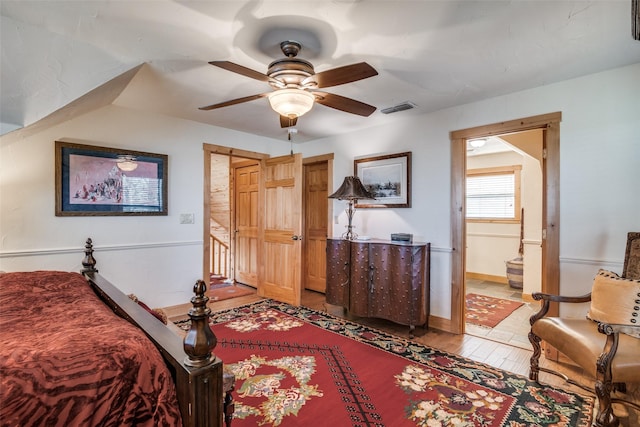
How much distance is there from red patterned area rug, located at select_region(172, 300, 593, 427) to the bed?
97 cm

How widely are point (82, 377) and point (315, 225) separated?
4232 mm

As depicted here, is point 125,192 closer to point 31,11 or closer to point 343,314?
point 31,11

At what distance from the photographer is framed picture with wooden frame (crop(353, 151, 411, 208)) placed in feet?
11.8

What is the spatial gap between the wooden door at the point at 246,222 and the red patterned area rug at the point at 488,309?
3.21m

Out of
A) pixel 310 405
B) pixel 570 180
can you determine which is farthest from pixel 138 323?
pixel 570 180

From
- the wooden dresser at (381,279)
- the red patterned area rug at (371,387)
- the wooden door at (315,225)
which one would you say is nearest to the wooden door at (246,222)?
the wooden door at (315,225)

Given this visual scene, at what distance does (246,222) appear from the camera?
527cm

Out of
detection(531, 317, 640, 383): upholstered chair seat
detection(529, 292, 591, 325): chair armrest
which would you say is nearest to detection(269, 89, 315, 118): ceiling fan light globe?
detection(529, 292, 591, 325): chair armrest

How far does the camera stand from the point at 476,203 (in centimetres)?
589

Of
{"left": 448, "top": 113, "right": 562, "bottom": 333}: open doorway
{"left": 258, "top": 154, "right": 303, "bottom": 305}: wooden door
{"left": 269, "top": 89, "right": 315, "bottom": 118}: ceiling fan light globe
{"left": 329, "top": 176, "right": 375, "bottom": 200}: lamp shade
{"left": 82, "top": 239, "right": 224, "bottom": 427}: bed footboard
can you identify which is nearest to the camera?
{"left": 82, "top": 239, "right": 224, "bottom": 427}: bed footboard

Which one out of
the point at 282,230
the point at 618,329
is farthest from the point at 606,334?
Result: the point at 282,230

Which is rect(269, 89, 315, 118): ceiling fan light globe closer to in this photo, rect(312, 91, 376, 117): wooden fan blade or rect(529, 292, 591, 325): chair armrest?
rect(312, 91, 376, 117): wooden fan blade

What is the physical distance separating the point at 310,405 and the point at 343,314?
1834 mm

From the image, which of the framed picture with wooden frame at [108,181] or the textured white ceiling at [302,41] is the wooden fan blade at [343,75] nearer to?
the textured white ceiling at [302,41]
